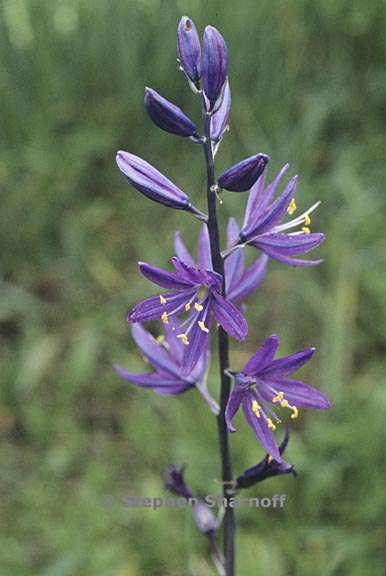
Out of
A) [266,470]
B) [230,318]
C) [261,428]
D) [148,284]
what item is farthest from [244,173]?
[148,284]

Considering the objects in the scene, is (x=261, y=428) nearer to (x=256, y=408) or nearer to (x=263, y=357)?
(x=256, y=408)

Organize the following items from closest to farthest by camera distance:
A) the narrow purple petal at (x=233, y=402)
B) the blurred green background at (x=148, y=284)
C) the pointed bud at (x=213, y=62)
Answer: the pointed bud at (x=213, y=62) → the narrow purple petal at (x=233, y=402) → the blurred green background at (x=148, y=284)

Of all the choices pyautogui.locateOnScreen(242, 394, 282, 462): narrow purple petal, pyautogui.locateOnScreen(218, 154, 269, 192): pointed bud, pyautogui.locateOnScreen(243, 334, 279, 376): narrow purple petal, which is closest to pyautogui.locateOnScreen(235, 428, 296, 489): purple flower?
pyautogui.locateOnScreen(242, 394, 282, 462): narrow purple petal

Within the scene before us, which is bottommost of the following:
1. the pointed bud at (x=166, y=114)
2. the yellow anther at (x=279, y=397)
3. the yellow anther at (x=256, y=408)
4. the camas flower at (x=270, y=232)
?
the yellow anther at (x=256, y=408)

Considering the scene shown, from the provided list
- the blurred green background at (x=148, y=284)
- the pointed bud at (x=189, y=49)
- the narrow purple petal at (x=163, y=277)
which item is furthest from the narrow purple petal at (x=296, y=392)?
the blurred green background at (x=148, y=284)

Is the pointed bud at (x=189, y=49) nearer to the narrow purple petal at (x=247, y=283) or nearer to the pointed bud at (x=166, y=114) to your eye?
the pointed bud at (x=166, y=114)
